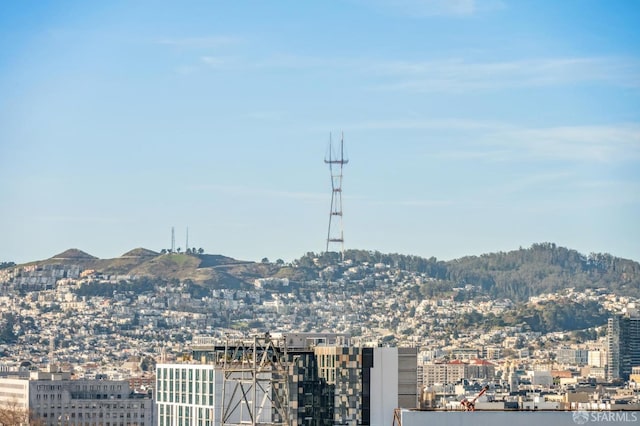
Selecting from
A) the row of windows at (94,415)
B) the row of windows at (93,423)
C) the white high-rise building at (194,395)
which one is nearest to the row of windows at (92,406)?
the row of windows at (94,415)

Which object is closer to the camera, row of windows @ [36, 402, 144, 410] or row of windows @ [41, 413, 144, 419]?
row of windows @ [41, 413, 144, 419]

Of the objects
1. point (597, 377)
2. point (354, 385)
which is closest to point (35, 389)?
point (354, 385)

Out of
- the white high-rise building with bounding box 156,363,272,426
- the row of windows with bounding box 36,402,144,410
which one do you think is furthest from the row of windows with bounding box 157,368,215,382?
the row of windows with bounding box 36,402,144,410

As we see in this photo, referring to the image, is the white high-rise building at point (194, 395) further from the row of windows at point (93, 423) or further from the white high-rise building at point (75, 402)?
the white high-rise building at point (75, 402)

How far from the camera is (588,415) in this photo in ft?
136

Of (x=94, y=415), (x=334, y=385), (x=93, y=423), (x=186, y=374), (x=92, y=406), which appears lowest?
(x=93, y=423)

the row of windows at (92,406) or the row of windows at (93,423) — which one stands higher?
the row of windows at (92,406)

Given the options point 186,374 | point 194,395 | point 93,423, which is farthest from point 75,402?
point 194,395

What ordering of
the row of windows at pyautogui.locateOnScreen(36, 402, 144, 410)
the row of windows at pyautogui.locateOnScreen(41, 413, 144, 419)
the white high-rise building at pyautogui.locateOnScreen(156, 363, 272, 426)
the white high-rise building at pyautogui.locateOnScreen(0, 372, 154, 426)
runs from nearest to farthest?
the white high-rise building at pyautogui.locateOnScreen(156, 363, 272, 426), the white high-rise building at pyautogui.locateOnScreen(0, 372, 154, 426), the row of windows at pyautogui.locateOnScreen(41, 413, 144, 419), the row of windows at pyautogui.locateOnScreen(36, 402, 144, 410)

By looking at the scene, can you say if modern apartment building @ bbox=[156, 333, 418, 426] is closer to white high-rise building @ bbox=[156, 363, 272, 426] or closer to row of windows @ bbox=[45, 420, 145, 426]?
white high-rise building @ bbox=[156, 363, 272, 426]

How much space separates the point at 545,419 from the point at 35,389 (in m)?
90.6

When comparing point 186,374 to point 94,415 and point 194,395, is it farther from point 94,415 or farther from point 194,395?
point 94,415

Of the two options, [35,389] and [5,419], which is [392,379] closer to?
[5,419]

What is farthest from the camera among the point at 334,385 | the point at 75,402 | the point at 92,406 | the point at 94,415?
the point at 92,406
